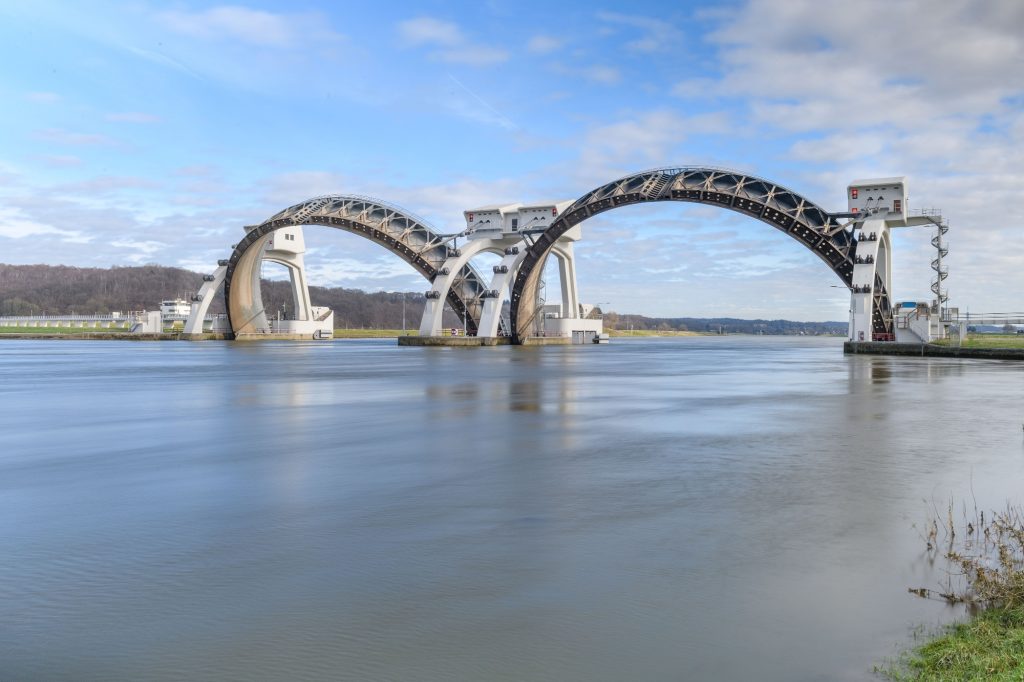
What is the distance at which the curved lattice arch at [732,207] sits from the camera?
212 ft

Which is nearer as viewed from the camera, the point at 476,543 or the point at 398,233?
the point at 476,543

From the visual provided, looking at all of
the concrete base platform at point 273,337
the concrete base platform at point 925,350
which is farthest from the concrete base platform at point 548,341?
the concrete base platform at point 273,337

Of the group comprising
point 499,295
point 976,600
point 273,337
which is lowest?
point 976,600

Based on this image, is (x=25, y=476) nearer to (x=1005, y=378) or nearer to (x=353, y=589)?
(x=353, y=589)

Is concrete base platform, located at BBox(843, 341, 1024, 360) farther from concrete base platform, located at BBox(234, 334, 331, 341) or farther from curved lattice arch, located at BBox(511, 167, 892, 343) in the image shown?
concrete base platform, located at BBox(234, 334, 331, 341)

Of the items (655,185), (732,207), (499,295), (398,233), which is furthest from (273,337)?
(732,207)

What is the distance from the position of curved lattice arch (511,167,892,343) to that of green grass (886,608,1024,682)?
62.3m

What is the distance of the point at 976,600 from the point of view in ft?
21.5

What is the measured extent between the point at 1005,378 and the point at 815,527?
31520 mm

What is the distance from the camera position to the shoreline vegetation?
5.11 meters

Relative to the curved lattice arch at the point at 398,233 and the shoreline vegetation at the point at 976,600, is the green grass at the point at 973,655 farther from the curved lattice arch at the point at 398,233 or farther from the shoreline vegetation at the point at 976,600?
the curved lattice arch at the point at 398,233

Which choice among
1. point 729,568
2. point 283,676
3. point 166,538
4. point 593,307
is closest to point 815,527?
point 729,568

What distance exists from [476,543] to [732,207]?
6614 cm

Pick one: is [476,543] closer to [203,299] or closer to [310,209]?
[310,209]
